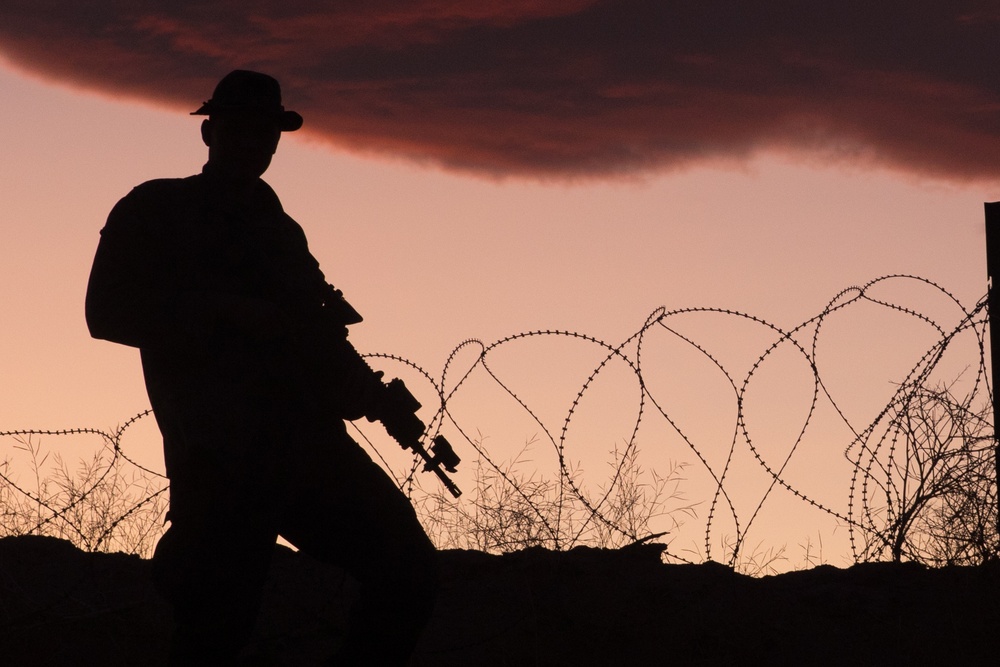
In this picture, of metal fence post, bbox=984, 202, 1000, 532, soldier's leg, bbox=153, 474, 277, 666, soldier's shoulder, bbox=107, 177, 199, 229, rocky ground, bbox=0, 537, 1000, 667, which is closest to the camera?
soldier's leg, bbox=153, 474, 277, 666

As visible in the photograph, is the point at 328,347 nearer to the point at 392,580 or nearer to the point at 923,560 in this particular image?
the point at 392,580

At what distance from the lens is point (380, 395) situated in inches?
166

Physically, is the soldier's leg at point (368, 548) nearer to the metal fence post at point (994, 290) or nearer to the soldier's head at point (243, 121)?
the soldier's head at point (243, 121)

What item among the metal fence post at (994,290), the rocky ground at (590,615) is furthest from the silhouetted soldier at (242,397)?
the metal fence post at (994,290)

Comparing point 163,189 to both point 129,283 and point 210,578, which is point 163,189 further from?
point 210,578

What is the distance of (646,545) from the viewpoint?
6.55 meters

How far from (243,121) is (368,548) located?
58.2 inches

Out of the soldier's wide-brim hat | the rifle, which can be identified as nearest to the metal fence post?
the rifle

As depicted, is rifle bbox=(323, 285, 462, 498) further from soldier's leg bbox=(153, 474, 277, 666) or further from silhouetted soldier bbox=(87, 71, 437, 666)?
soldier's leg bbox=(153, 474, 277, 666)

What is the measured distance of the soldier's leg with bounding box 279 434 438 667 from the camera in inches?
156

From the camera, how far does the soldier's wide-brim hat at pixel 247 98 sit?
4.16 meters

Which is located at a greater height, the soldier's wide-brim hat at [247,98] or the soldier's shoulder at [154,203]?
the soldier's wide-brim hat at [247,98]

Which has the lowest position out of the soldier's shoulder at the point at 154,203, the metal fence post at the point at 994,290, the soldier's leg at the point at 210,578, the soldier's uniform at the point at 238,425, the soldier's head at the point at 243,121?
the soldier's leg at the point at 210,578

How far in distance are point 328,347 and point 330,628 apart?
7.46 feet
